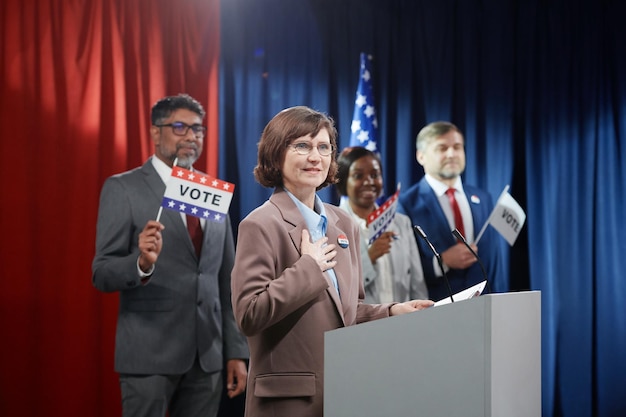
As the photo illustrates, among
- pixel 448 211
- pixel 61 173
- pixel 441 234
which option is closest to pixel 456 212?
pixel 448 211

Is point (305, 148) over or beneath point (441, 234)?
over

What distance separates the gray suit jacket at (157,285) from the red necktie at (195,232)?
0.25 ft

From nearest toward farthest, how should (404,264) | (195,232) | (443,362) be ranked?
(443,362) → (195,232) → (404,264)

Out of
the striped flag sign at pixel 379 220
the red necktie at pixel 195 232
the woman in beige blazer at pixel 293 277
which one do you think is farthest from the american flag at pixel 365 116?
the woman in beige blazer at pixel 293 277

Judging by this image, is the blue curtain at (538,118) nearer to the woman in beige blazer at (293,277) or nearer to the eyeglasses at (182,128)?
the eyeglasses at (182,128)

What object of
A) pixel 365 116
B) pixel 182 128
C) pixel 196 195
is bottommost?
pixel 196 195

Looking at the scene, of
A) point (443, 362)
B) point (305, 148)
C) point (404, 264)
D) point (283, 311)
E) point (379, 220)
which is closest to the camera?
point (443, 362)

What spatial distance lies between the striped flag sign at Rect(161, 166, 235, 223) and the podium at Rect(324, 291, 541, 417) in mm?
1643

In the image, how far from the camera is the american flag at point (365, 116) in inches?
182

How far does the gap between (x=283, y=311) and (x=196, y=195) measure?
1519mm

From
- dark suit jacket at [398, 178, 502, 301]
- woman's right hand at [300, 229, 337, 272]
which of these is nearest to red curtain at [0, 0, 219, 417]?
dark suit jacket at [398, 178, 502, 301]

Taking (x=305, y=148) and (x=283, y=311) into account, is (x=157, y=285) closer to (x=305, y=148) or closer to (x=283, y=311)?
(x=305, y=148)

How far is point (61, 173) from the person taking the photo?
12.1 ft

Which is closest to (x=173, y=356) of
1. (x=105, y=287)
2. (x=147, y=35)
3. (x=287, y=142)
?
(x=105, y=287)
